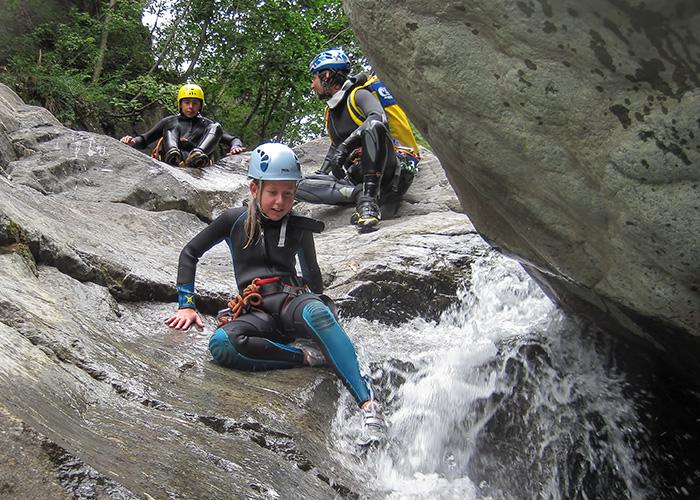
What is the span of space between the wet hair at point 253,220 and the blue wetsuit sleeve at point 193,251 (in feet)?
0.46

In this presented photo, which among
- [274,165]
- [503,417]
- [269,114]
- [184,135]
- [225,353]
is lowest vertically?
[503,417]

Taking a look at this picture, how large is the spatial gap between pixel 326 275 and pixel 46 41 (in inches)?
533

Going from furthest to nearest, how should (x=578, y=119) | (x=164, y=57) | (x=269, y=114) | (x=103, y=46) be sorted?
(x=269, y=114)
(x=164, y=57)
(x=103, y=46)
(x=578, y=119)

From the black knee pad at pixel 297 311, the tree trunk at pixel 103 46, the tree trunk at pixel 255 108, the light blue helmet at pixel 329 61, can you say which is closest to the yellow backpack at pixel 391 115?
the light blue helmet at pixel 329 61

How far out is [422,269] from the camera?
234 inches

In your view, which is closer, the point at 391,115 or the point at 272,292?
the point at 272,292

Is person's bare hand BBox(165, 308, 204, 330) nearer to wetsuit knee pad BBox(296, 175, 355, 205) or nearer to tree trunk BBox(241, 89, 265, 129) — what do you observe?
wetsuit knee pad BBox(296, 175, 355, 205)

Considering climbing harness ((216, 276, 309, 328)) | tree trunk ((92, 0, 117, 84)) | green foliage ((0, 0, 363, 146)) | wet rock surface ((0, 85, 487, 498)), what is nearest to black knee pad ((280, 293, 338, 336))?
climbing harness ((216, 276, 309, 328))

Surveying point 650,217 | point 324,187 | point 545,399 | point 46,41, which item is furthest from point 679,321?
point 46,41

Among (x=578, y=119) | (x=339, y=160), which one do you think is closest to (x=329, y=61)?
(x=339, y=160)

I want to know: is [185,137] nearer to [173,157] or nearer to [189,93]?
[173,157]

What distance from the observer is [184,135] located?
11.1 meters

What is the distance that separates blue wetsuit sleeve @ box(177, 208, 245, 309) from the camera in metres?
4.70

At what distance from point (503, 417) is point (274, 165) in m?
2.21
